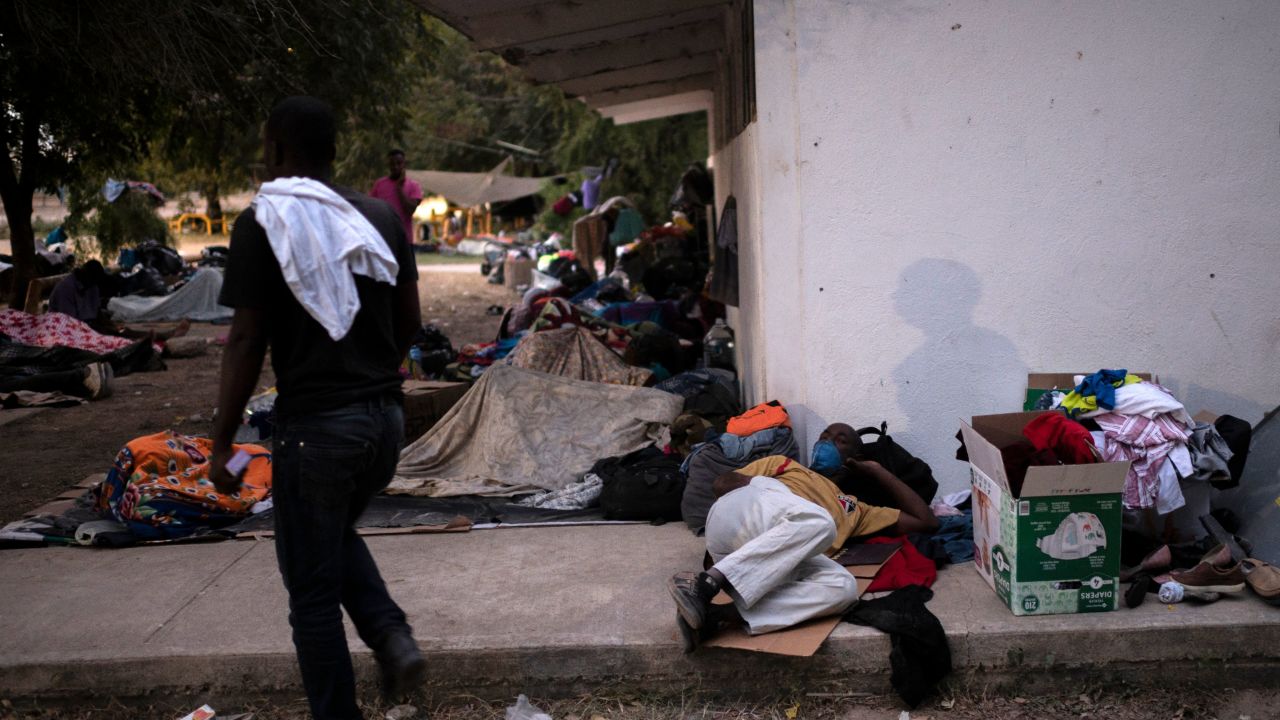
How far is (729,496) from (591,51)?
16.1 ft

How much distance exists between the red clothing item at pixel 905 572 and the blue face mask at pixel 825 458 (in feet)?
1.91

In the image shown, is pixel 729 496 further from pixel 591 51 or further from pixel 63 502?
pixel 591 51

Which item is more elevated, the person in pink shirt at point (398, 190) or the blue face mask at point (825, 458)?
the person in pink shirt at point (398, 190)

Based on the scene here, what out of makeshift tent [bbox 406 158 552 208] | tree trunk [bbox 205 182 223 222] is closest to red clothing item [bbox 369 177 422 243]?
makeshift tent [bbox 406 158 552 208]

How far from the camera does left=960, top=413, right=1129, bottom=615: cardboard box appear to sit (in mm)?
3844

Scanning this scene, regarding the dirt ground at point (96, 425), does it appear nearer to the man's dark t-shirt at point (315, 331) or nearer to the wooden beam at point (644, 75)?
the wooden beam at point (644, 75)

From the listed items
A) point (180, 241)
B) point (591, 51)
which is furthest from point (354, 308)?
point (180, 241)

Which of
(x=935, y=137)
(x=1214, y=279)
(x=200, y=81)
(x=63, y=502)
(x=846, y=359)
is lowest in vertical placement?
(x=63, y=502)

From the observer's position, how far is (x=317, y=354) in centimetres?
277

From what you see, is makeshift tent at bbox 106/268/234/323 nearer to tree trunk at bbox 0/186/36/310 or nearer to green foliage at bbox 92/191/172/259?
tree trunk at bbox 0/186/36/310

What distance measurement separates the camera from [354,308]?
274 cm

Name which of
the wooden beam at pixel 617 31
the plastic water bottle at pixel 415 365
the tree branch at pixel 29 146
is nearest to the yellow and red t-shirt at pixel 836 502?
the wooden beam at pixel 617 31

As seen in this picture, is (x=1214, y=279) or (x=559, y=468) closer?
(x=1214, y=279)

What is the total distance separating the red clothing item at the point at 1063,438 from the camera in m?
4.14
